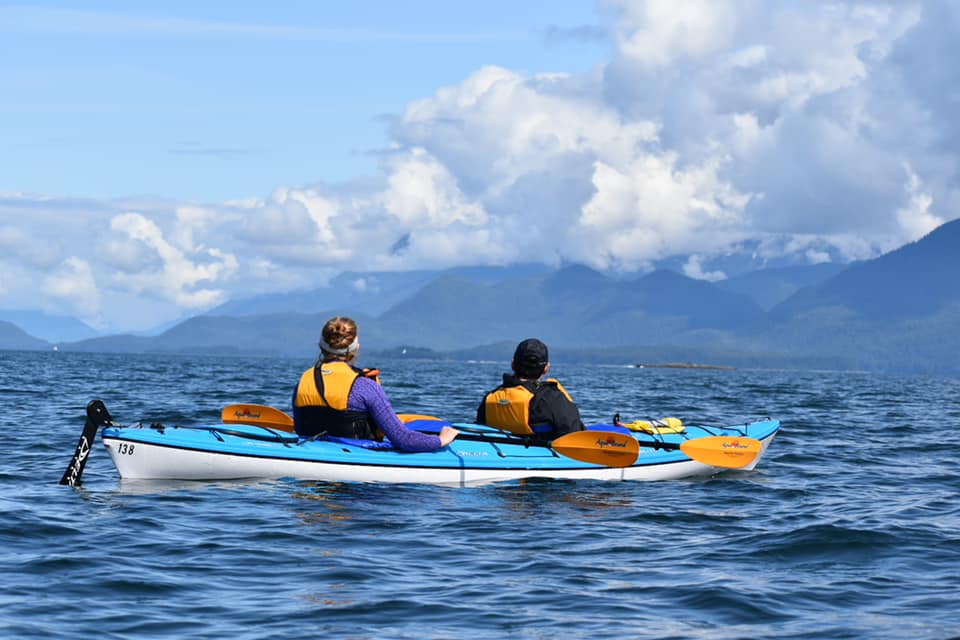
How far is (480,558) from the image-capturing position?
985 cm

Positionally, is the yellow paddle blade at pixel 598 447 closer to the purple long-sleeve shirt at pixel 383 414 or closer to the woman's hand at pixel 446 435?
the woman's hand at pixel 446 435

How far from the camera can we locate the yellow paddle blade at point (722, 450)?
50.2 ft

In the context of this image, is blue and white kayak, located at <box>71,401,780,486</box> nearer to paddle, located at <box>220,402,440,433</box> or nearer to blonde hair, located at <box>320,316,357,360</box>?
blonde hair, located at <box>320,316,357,360</box>

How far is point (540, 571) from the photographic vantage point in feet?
30.6

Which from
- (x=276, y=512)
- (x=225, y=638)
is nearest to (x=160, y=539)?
(x=276, y=512)

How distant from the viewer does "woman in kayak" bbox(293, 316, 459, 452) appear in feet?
42.4

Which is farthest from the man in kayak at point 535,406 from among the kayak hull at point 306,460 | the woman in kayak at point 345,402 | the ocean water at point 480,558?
the woman in kayak at point 345,402

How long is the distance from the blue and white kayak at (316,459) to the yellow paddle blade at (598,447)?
11 cm

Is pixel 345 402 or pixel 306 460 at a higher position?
pixel 345 402

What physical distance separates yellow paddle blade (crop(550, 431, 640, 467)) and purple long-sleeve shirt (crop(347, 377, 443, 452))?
1638 millimetres

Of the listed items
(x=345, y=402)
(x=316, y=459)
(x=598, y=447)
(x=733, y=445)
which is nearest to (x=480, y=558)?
(x=316, y=459)

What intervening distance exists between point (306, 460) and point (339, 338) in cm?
153

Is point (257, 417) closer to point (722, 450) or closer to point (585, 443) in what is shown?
point (585, 443)

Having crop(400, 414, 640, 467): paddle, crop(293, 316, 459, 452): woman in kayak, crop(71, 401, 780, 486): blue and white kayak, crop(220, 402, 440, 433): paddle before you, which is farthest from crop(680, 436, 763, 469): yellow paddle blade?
crop(220, 402, 440, 433): paddle
